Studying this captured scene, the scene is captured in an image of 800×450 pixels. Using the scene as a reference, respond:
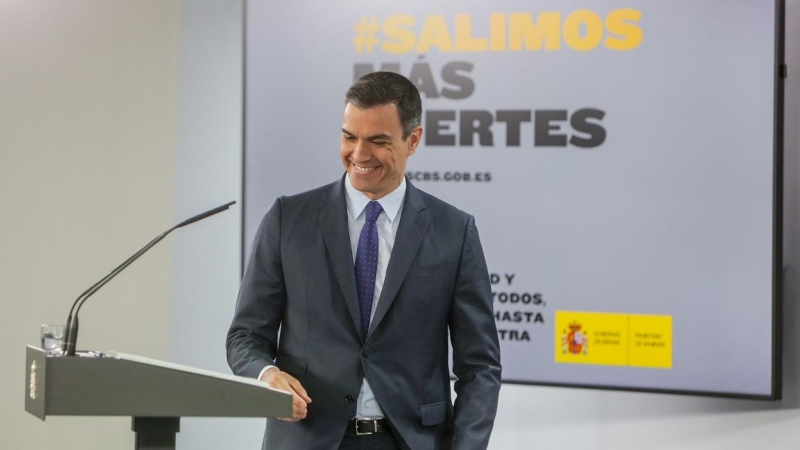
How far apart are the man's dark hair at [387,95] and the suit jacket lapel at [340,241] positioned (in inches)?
8.9

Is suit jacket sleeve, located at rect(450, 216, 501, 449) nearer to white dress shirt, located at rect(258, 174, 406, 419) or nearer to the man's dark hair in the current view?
white dress shirt, located at rect(258, 174, 406, 419)

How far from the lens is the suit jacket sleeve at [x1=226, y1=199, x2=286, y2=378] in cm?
234

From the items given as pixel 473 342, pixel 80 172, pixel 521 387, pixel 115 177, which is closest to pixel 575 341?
pixel 521 387

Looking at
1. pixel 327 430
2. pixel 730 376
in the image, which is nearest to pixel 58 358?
pixel 327 430

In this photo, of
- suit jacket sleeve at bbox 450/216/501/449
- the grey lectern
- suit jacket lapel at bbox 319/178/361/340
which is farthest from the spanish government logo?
the grey lectern

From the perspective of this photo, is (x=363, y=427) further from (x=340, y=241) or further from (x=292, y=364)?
(x=340, y=241)

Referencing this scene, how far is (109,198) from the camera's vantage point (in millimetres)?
4305

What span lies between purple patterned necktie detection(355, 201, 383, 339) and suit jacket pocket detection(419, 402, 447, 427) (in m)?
0.22

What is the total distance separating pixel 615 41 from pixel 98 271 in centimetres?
230

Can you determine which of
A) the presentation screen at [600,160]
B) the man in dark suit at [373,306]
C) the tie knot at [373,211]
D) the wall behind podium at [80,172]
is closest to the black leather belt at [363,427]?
the man in dark suit at [373,306]

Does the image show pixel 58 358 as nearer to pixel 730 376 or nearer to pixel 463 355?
pixel 463 355

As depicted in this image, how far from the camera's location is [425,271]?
2.38 meters

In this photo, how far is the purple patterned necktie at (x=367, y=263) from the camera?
2.35m

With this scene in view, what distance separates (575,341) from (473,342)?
4.35 feet
